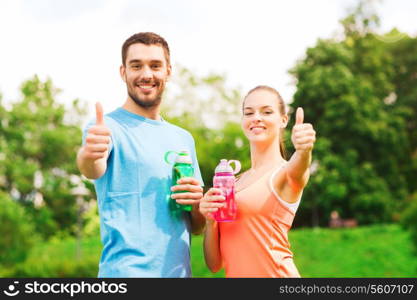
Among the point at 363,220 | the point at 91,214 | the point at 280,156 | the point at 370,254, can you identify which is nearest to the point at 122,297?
the point at 280,156

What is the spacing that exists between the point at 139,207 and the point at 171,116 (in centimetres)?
2473

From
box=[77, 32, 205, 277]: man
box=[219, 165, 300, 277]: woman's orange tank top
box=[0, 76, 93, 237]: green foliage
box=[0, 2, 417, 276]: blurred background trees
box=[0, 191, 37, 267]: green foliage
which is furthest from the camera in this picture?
box=[0, 76, 93, 237]: green foliage

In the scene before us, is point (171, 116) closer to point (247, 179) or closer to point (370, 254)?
point (370, 254)

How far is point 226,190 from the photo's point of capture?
3.00 metres

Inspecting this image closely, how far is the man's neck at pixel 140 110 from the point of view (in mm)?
3189

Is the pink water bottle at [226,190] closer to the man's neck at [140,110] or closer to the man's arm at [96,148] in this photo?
the man's neck at [140,110]

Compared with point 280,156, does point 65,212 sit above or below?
below

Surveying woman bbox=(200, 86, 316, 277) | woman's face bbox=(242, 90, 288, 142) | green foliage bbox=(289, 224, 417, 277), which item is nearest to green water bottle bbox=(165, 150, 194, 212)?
woman bbox=(200, 86, 316, 277)

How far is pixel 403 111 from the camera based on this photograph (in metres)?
26.8

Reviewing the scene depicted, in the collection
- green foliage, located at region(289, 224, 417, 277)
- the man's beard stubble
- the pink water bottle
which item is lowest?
green foliage, located at region(289, 224, 417, 277)

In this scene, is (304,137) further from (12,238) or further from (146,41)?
(12,238)

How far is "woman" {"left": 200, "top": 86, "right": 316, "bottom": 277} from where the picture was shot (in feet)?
9.65

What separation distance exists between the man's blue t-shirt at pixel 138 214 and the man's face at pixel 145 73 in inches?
7.4

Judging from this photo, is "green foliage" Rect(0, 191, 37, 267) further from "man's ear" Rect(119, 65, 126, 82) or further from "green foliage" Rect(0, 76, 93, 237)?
"man's ear" Rect(119, 65, 126, 82)
